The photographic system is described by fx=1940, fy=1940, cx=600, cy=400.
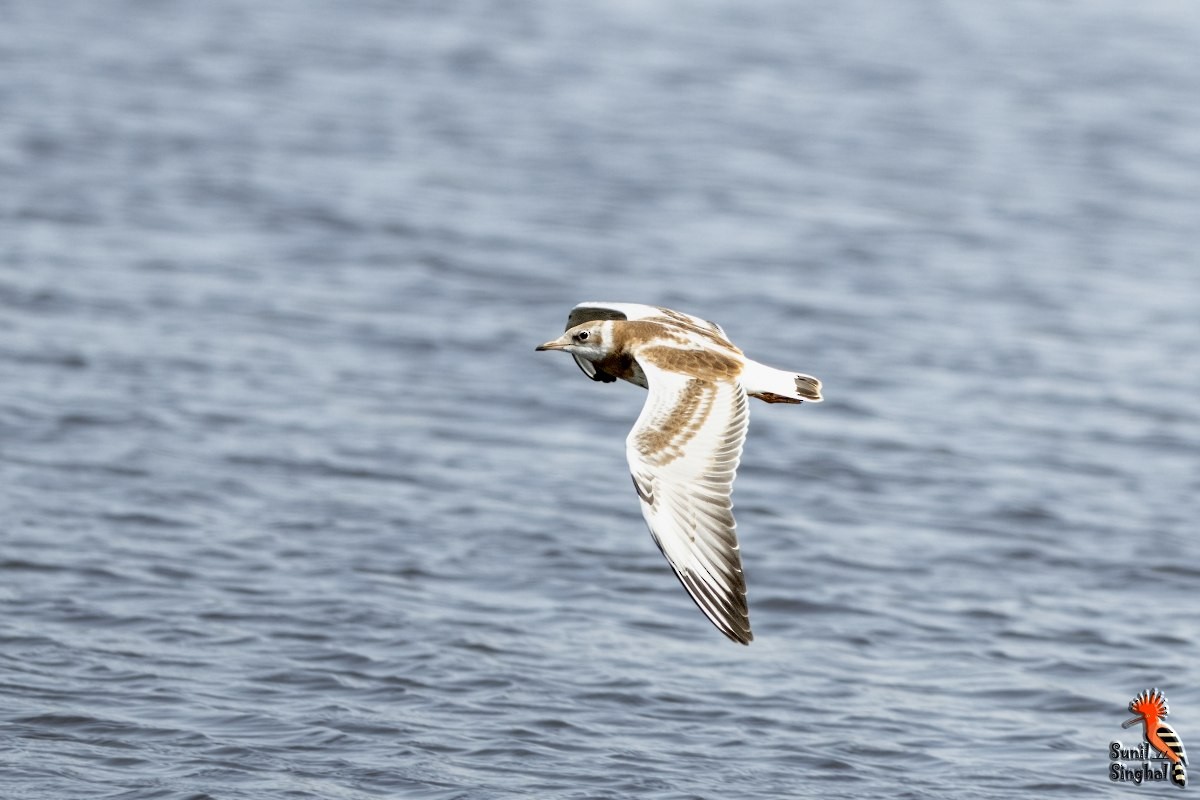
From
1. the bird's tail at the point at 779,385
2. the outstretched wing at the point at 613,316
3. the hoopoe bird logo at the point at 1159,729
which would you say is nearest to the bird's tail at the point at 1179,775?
the hoopoe bird logo at the point at 1159,729

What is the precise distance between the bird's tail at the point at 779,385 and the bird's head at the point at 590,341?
26.1 inches

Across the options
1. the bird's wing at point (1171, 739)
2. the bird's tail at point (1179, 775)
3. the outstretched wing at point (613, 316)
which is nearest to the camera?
the outstretched wing at point (613, 316)

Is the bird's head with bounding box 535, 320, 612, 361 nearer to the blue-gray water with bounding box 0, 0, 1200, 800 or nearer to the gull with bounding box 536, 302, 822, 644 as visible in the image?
the gull with bounding box 536, 302, 822, 644

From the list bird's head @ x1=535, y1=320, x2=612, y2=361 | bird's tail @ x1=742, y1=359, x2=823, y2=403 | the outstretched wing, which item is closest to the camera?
bird's tail @ x1=742, y1=359, x2=823, y2=403

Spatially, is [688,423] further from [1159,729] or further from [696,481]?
[1159,729]

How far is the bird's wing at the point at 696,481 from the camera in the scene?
304 inches

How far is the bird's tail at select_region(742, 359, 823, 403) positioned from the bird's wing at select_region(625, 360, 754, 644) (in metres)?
0.12

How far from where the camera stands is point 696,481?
7996 mm

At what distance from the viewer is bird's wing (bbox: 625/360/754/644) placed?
7.71m

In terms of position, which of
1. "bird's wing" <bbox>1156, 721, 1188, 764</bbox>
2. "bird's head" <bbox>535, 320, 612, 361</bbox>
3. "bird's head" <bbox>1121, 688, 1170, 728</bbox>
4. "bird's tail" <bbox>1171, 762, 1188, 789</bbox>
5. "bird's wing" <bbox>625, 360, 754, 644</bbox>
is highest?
"bird's head" <bbox>535, 320, 612, 361</bbox>

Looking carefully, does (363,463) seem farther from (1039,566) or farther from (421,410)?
(1039,566)

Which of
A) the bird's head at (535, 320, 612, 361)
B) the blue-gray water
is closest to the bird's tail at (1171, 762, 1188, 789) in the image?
the blue-gray water

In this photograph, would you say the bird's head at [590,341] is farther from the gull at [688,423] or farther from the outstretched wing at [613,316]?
the outstretched wing at [613,316]

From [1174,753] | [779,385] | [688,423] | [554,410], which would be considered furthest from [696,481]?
[554,410]
